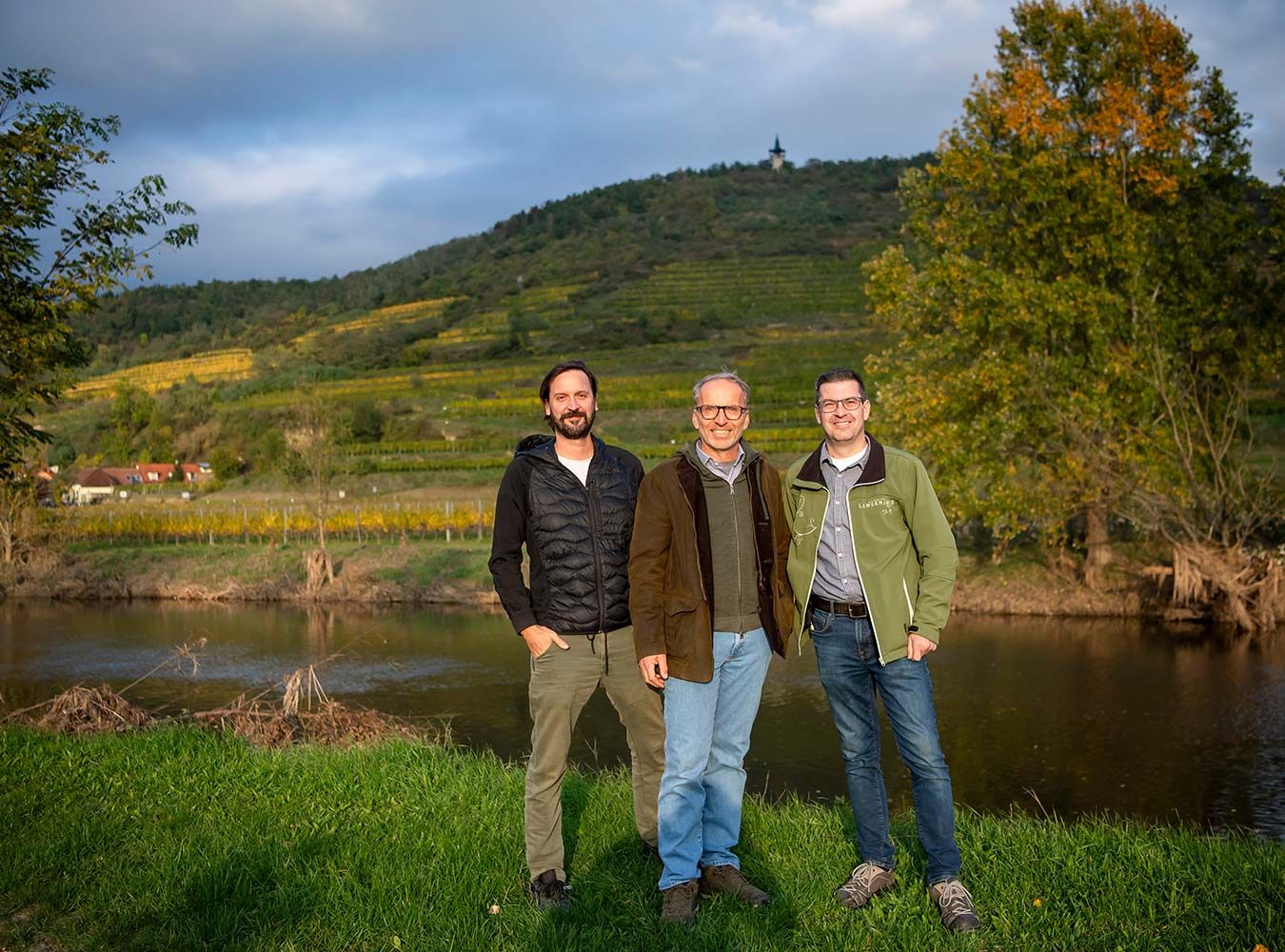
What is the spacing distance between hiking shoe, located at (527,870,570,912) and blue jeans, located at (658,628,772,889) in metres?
0.40

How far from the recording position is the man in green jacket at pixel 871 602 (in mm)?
4109

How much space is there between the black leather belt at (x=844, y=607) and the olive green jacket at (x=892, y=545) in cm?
7

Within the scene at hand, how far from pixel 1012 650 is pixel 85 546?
24748 mm

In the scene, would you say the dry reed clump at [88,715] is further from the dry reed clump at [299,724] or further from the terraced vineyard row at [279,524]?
the terraced vineyard row at [279,524]

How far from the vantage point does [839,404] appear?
4.26 m

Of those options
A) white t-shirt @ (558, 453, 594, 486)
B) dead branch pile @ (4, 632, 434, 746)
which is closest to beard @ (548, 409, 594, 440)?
white t-shirt @ (558, 453, 594, 486)

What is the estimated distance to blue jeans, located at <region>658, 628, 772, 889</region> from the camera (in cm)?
412

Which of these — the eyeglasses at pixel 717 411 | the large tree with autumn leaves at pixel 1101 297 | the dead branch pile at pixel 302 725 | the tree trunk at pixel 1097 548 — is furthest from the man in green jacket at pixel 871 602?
the tree trunk at pixel 1097 548

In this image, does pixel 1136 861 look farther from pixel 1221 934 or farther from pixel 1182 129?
pixel 1182 129

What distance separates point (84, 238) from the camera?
842 centimetres

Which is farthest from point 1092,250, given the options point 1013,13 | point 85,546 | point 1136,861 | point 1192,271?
point 85,546

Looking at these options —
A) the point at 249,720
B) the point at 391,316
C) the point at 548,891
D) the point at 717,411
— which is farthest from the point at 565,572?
the point at 391,316

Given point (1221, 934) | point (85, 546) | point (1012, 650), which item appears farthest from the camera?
point (85, 546)

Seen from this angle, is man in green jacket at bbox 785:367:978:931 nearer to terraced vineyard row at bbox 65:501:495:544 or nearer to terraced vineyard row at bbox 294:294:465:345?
terraced vineyard row at bbox 65:501:495:544
